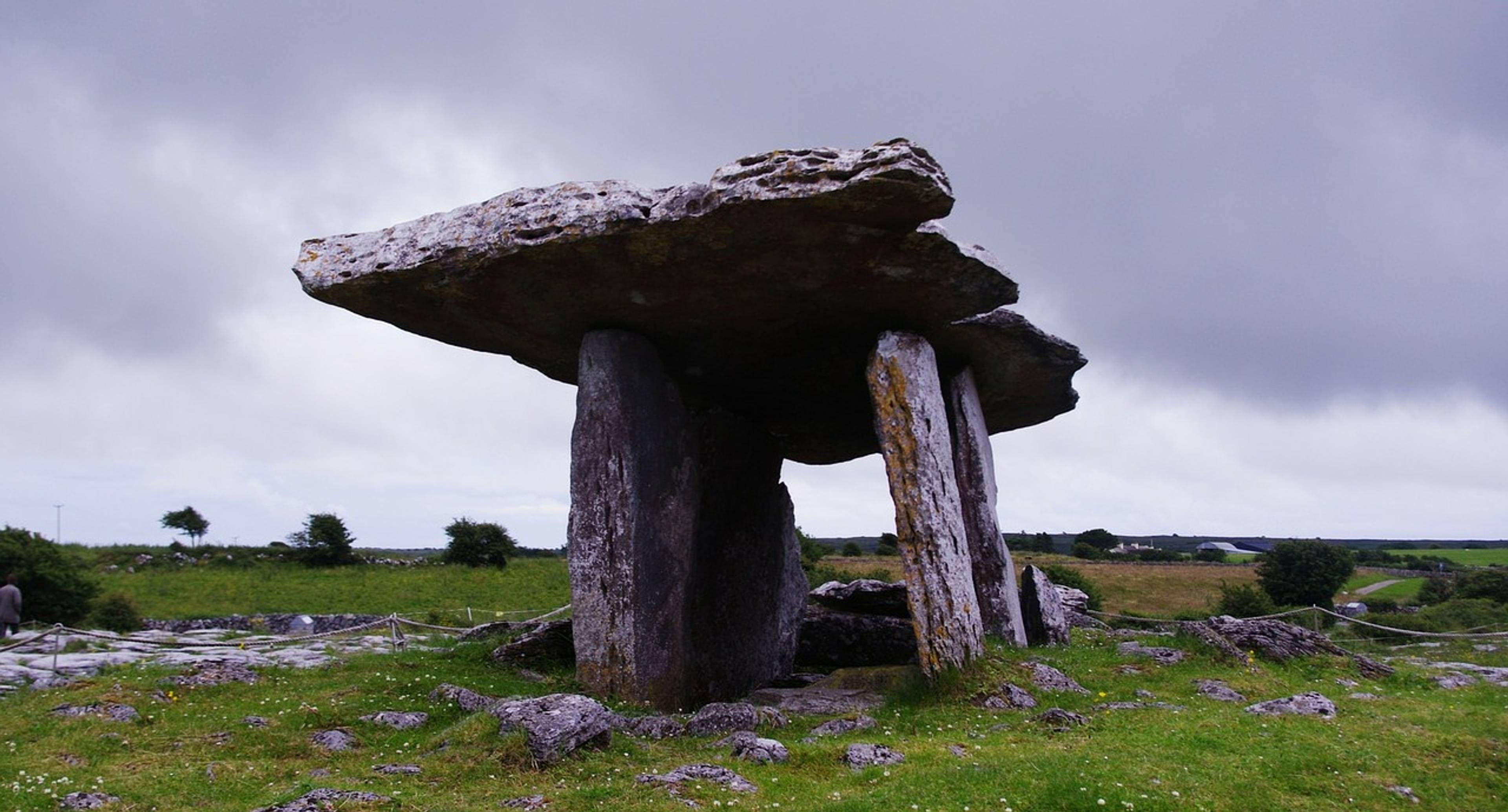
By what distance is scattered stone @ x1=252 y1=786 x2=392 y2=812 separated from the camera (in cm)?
622

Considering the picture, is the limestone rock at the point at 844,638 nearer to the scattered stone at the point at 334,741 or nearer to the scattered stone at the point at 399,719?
the scattered stone at the point at 399,719

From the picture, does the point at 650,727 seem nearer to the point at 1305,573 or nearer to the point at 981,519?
the point at 981,519

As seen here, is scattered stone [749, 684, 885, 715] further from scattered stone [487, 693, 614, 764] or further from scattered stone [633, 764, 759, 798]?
scattered stone [633, 764, 759, 798]

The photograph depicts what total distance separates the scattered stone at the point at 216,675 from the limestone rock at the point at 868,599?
401 inches

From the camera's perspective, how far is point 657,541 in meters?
12.1

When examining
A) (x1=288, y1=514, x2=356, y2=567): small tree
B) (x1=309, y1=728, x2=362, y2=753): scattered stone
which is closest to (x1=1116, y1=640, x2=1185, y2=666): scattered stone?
(x1=309, y1=728, x2=362, y2=753): scattered stone

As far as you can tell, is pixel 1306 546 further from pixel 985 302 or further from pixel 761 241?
pixel 761 241

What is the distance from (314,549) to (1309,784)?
3756 centimetres

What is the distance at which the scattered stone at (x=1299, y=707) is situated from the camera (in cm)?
938

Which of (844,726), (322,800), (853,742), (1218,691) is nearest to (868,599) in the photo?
(1218,691)

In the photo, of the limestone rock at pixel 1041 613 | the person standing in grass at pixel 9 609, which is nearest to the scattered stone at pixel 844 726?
the limestone rock at pixel 1041 613

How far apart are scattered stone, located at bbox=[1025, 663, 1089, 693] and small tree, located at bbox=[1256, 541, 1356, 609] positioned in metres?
21.3

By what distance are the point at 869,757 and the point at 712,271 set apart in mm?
5553

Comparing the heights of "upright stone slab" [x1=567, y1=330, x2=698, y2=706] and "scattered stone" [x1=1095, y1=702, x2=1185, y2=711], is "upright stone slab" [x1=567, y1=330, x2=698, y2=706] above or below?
above
